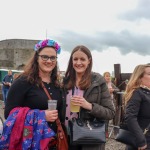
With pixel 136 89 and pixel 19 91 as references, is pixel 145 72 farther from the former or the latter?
pixel 19 91

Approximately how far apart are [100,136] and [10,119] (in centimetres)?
79

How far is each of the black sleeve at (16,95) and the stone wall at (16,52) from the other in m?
30.1

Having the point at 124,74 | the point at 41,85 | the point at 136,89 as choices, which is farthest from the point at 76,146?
the point at 124,74

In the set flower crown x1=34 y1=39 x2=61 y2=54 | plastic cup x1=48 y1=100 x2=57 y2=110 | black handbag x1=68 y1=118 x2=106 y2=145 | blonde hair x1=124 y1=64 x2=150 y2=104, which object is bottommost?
black handbag x1=68 y1=118 x2=106 y2=145

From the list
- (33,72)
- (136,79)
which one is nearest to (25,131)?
(33,72)

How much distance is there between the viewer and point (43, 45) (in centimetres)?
286

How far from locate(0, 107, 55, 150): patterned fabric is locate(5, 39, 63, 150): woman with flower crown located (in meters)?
0.04

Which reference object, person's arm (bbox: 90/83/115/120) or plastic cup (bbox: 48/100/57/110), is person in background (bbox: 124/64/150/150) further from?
plastic cup (bbox: 48/100/57/110)

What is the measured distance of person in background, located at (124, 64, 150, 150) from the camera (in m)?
3.17

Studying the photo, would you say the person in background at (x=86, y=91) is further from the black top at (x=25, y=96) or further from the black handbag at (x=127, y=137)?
the black handbag at (x=127, y=137)

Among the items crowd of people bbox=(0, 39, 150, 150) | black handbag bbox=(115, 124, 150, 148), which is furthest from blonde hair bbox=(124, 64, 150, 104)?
black handbag bbox=(115, 124, 150, 148)

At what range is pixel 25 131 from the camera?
2555 millimetres

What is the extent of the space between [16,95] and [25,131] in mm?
322

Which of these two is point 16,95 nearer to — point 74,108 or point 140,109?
point 74,108
